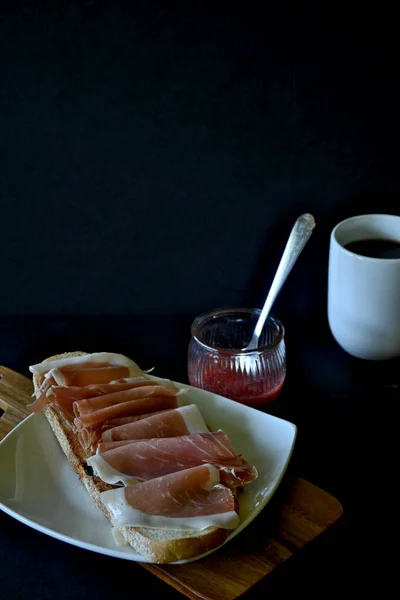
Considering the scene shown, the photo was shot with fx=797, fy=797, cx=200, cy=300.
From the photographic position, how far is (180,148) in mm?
1462

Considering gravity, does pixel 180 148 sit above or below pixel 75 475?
above

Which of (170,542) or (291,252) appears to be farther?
(291,252)

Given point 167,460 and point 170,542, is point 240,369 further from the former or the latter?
point 170,542

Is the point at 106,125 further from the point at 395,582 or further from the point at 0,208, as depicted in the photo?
the point at 395,582

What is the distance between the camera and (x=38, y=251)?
1.61 meters

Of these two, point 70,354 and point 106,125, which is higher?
point 106,125

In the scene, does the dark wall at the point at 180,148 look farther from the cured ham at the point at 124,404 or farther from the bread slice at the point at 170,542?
the bread slice at the point at 170,542

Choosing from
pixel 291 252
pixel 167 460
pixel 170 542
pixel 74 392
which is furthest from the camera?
pixel 291 252

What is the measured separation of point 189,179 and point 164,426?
49 centimetres

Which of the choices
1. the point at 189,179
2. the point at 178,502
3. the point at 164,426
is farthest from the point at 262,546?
the point at 189,179

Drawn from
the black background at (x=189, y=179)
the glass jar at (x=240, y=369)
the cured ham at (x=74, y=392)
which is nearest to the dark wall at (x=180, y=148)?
the black background at (x=189, y=179)

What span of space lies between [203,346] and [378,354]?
0.34 meters

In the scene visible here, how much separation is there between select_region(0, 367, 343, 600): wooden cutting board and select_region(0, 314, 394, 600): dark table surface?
0.06ft

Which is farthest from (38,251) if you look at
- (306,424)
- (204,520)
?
(204,520)
